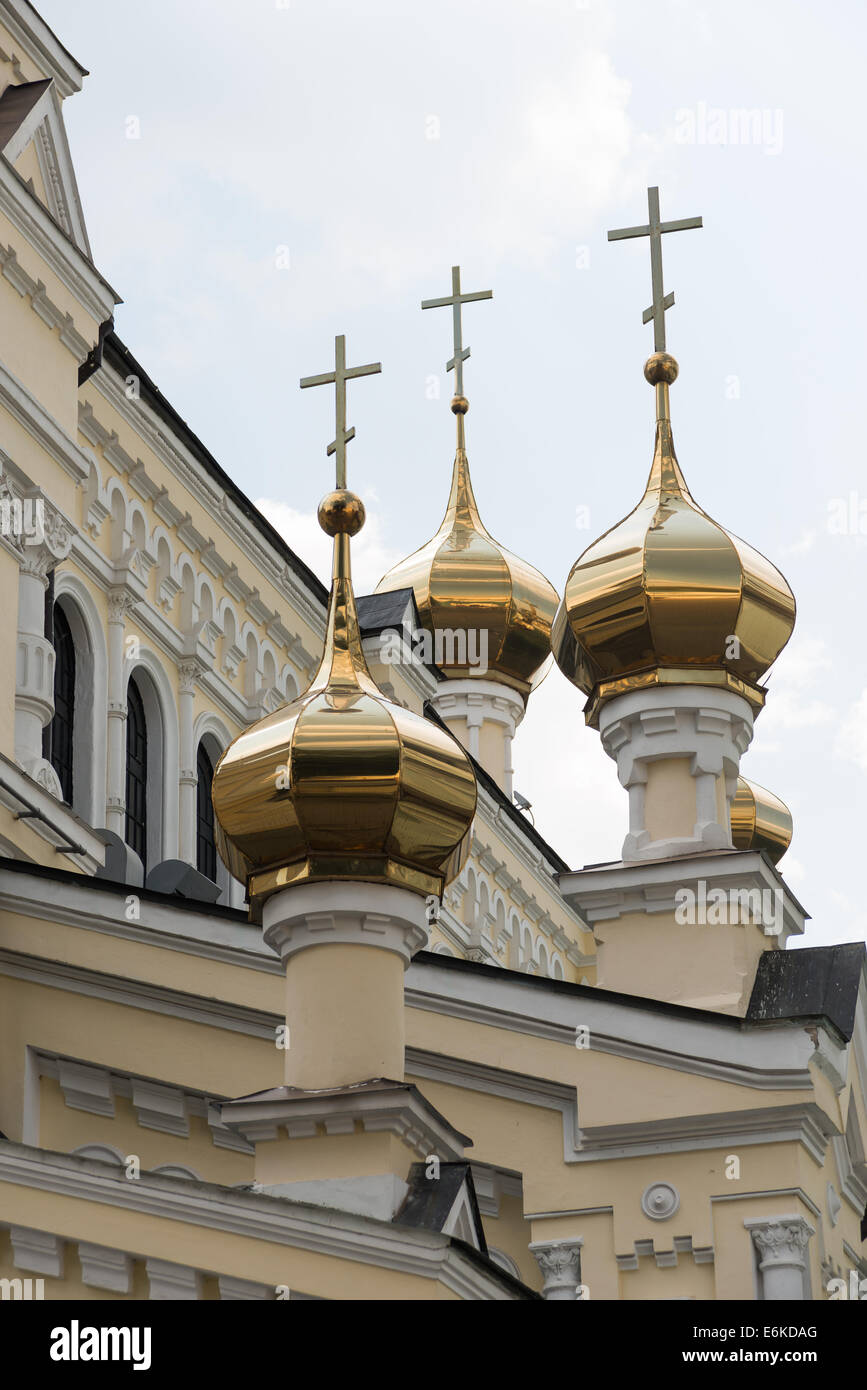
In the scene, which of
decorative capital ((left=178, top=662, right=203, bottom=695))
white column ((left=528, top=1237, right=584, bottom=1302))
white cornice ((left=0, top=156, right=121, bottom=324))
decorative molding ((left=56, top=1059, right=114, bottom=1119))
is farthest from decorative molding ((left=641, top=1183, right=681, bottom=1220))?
decorative capital ((left=178, top=662, right=203, bottom=695))

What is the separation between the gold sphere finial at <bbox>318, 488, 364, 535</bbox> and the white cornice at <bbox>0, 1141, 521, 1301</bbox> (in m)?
3.52

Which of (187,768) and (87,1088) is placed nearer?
(87,1088)

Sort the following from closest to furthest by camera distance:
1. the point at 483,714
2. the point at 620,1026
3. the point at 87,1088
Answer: the point at 87,1088 < the point at 620,1026 < the point at 483,714

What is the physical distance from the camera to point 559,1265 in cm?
1367

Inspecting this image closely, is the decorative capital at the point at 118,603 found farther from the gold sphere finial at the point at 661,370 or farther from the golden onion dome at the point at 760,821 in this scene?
→ the golden onion dome at the point at 760,821

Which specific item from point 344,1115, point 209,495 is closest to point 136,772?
point 209,495

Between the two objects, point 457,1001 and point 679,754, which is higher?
point 679,754

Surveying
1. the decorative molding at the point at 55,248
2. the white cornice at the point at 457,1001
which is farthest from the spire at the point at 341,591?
the decorative molding at the point at 55,248

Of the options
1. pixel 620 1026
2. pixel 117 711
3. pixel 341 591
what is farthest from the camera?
pixel 117 711

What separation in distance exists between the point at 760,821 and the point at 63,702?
681cm

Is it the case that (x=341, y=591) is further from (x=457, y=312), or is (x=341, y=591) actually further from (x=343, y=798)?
(x=457, y=312)

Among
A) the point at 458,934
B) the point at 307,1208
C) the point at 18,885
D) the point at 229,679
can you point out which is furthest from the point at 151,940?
the point at 458,934
